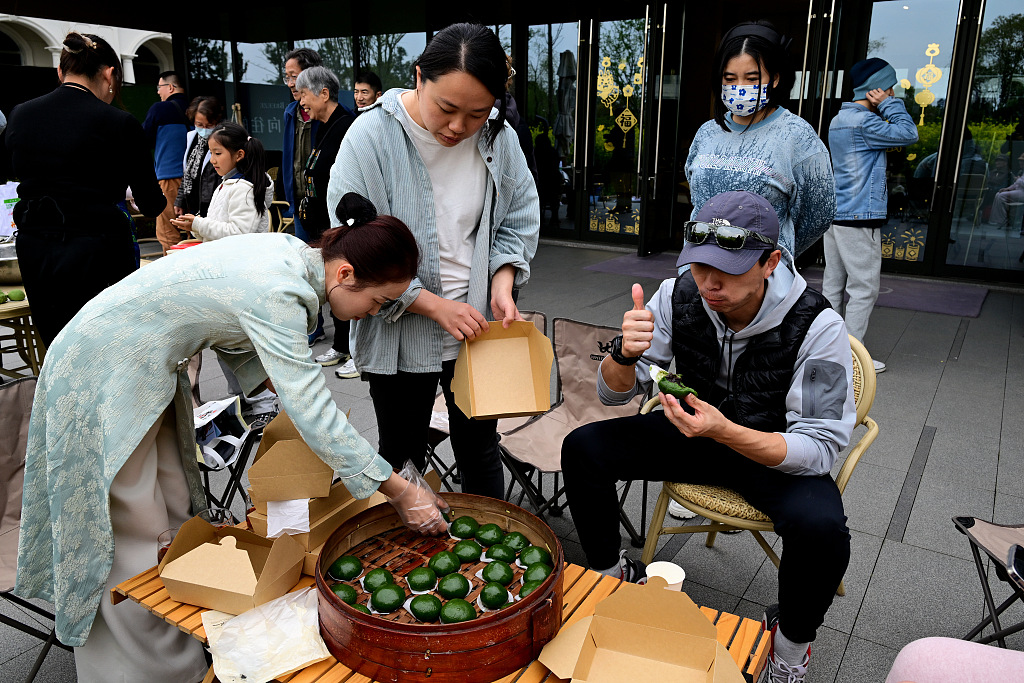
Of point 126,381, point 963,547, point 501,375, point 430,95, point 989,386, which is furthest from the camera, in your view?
point 989,386

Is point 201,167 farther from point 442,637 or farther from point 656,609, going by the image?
point 656,609

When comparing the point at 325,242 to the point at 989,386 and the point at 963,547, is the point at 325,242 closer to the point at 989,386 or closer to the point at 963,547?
the point at 963,547

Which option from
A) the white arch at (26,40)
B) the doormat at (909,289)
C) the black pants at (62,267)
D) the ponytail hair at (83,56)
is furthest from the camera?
the white arch at (26,40)

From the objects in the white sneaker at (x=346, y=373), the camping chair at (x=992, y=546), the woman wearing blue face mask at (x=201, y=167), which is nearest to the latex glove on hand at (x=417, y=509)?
the camping chair at (x=992, y=546)

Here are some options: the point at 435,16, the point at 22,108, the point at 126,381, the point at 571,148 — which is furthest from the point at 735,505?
the point at 435,16

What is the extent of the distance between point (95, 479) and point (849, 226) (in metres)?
4.54

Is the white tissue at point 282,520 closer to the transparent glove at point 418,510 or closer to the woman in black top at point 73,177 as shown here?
the transparent glove at point 418,510

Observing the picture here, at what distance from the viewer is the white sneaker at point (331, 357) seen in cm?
504

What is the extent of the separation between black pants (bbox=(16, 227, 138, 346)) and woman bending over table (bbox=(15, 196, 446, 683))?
1.60 m

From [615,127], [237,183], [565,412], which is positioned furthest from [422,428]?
[615,127]

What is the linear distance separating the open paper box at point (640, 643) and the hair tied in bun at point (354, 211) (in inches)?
40.8

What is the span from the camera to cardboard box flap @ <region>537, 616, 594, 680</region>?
1.35 meters

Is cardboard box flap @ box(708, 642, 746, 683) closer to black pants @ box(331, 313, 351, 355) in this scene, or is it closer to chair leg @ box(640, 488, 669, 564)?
chair leg @ box(640, 488, 669, 564)

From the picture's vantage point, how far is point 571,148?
9.34 metres
